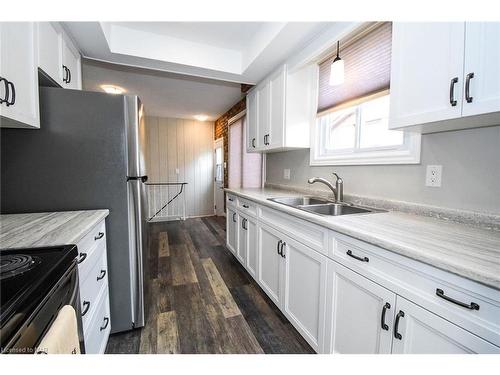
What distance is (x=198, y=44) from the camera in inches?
92.0

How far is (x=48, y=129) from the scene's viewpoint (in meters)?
1.36

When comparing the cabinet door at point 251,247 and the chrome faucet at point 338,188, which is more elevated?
the chrome faucet at point 338,188

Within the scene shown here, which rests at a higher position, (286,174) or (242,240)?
(286,174)

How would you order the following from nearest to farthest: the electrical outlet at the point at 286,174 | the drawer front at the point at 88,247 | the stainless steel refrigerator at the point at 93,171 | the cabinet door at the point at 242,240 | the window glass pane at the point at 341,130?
1. the drawer front at the point at 88,247
2. the stainless steel refrigerator at the point at 93,171
3. the window glass pane at the point at 341,130
4. the cabinet door at the point at 242,240
5. the electrical outlet at the point at 286,174

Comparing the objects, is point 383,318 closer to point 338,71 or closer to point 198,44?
point 338,71

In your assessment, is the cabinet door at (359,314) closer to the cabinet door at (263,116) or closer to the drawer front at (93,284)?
the drawer front at (93,284)

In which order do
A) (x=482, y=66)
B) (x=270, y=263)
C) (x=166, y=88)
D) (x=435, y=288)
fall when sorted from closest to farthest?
(x=435, y=288), (x=482, y=66), (x=270, y=263), (x=166, y=88)

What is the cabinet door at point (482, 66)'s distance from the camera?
31.4 inches

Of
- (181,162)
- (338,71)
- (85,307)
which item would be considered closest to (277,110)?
(338,71)

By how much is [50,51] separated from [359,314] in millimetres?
2344

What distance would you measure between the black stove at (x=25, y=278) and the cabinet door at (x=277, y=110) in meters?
1.92

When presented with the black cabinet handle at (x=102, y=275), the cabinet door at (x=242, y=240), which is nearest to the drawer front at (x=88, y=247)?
the black cabinet handle at (x=102, y=275)
